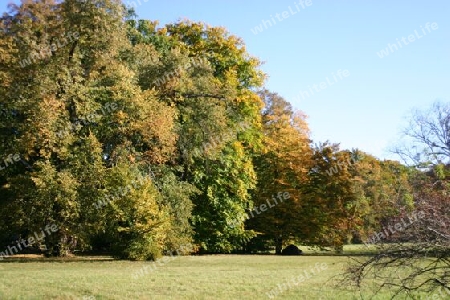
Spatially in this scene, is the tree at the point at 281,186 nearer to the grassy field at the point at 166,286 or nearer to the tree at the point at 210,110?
the tree at the point at 210,110

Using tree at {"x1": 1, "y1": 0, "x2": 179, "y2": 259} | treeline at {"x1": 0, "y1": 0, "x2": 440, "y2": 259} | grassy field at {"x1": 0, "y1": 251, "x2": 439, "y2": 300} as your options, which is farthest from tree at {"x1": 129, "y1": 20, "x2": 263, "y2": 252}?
grassy field at {"x1": 0, "y1": 251, "x2": 439, "y2": 300}

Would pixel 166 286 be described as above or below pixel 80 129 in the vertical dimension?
below

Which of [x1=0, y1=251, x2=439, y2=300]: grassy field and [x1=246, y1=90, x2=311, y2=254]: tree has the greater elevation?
[x1=246, y1=90, x2=311, y2=254]: tree

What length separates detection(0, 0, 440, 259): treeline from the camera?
22.2m

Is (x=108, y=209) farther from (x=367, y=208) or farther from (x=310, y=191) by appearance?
(x=367, y=208)

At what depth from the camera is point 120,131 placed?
24.1 metres

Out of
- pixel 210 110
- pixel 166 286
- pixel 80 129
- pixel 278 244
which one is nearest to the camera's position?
pixel 166 286

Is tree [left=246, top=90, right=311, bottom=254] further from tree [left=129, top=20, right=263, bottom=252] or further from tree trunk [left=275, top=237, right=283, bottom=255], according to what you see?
tree [left=129, top=20, right=263, bottom=252]

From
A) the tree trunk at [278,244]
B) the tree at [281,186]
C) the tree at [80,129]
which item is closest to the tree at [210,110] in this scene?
the tree at [281,186]

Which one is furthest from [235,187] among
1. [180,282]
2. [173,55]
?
[180,282]

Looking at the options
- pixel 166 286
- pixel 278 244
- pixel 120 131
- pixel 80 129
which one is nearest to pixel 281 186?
pixel 278 244

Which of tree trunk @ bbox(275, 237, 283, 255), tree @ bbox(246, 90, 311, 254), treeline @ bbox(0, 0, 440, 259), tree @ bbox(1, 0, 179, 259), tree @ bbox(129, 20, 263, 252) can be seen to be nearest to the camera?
tree @ bbox(1, 0, 179, 259)

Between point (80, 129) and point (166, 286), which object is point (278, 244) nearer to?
point (80, 129)

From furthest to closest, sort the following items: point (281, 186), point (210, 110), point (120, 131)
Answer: point (281, 186) → point (210, 110) → point (120, 131)
